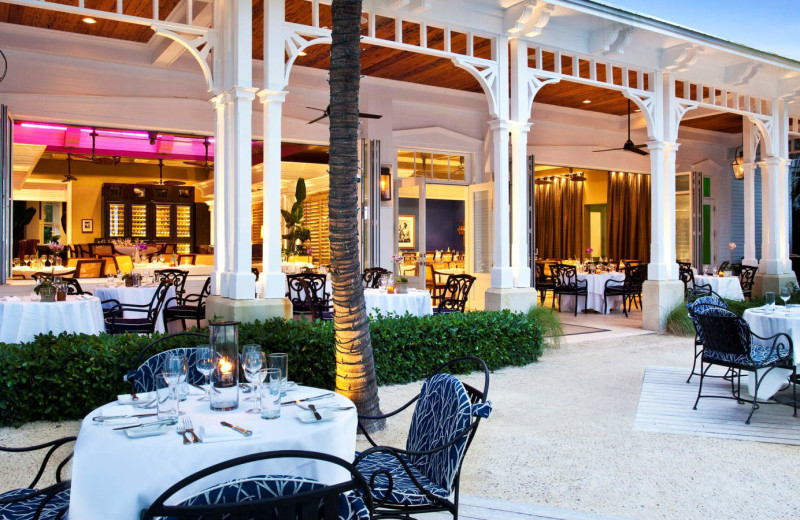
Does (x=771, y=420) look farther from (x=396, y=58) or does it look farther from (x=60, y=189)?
(x=60, y=189)

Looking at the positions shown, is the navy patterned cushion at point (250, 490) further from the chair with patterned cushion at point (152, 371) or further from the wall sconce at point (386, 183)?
the wall sconce at point (386, 183)

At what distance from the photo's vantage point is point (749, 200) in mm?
12055

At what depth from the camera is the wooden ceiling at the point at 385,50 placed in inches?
302

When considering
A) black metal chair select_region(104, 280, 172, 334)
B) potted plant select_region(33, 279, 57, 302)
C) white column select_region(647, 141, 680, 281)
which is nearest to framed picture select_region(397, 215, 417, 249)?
white column select_region(647, 141, 680, 281)

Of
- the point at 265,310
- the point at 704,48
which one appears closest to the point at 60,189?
the point at 265,310

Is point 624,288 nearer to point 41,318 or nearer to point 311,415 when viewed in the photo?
point 41,318

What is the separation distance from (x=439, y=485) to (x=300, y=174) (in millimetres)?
13167

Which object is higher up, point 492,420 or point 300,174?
point 300,174

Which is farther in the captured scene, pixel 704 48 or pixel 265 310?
pixel 704 48

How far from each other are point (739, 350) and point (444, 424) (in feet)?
11.1

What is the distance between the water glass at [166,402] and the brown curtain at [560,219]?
696 inches

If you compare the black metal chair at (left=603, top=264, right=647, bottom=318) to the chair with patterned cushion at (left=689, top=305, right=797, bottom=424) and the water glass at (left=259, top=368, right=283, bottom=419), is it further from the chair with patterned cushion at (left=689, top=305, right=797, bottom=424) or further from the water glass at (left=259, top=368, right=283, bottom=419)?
the water glass at (left=259, top=368, right=283, bottom=419)

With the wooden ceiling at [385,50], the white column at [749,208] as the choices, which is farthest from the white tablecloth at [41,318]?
the white column at [749,208]

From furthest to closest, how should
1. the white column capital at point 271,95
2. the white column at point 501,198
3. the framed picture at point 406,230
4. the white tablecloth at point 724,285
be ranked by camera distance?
the framed picture at point 406,230 → the white tablecloth at point 724,285 → the white column at point 501,198 → the white column capital at point 271,95
